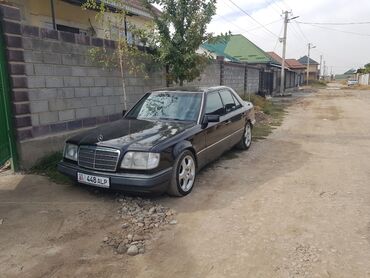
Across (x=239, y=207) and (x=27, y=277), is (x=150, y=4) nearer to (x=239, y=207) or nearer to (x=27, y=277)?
(x=239, y=207)

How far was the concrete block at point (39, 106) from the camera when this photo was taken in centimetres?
562

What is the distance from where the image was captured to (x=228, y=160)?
21.9 feet

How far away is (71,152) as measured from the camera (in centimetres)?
466

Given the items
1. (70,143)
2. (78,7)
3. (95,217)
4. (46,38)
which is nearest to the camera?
(95,217)

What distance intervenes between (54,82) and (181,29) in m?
3.94

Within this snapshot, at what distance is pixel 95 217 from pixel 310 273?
8.26 ft

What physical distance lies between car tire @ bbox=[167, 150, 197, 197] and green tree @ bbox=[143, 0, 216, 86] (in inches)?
174

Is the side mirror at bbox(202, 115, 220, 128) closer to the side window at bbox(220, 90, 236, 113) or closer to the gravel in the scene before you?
the side window at bbox(220, 90, 236, 113)

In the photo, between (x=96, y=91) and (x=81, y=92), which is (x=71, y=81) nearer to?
(x=81, y=92)

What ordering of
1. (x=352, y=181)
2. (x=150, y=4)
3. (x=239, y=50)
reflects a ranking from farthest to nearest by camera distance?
(x=239, y=50) → (x=150, y=4) → (x=352, y=181)

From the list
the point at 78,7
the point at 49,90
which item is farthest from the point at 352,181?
the point at 78,7

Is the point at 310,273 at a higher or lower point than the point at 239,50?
lower

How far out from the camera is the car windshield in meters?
5.40

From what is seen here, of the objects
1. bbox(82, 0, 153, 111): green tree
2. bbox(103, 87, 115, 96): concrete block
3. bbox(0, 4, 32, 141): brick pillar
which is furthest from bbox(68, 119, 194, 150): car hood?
bbox(82, 0, 153, 111): green tree
